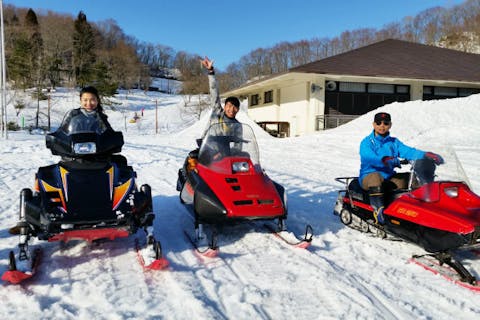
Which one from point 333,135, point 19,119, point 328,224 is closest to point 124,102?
point 19,119

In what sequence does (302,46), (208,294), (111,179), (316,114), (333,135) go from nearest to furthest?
1. (208,294)
2. (111,179)
3. (333,135)
4. (316,114)
5. (302,46)

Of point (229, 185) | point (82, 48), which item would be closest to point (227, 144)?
point (229, 185)

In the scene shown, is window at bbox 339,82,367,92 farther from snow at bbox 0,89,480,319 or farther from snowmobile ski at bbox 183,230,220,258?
snowmobile ski at bbox 183,230,220,258

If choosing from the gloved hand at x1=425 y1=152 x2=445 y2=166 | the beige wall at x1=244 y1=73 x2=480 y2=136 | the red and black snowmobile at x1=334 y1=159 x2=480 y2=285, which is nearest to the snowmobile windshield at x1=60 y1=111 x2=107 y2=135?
the red and black snowmobile at x1=334 y1=159 x2=480 y2=285

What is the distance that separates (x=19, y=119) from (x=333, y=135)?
3229 centimetres

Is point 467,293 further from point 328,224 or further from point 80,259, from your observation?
point 80,259

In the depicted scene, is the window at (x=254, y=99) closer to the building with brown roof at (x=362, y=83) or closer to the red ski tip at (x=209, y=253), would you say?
the building with brown roof at (x=362, y=83)

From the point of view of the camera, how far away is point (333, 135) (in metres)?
14.9

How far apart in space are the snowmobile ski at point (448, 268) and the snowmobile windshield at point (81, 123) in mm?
3341

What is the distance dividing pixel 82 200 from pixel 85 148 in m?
0.53

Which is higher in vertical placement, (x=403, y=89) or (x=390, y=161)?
(x=403, y=89)

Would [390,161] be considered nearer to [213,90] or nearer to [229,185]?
[229,185]

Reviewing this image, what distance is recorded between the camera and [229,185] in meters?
3.79

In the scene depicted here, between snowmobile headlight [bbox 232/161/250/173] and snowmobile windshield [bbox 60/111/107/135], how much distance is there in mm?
1408
